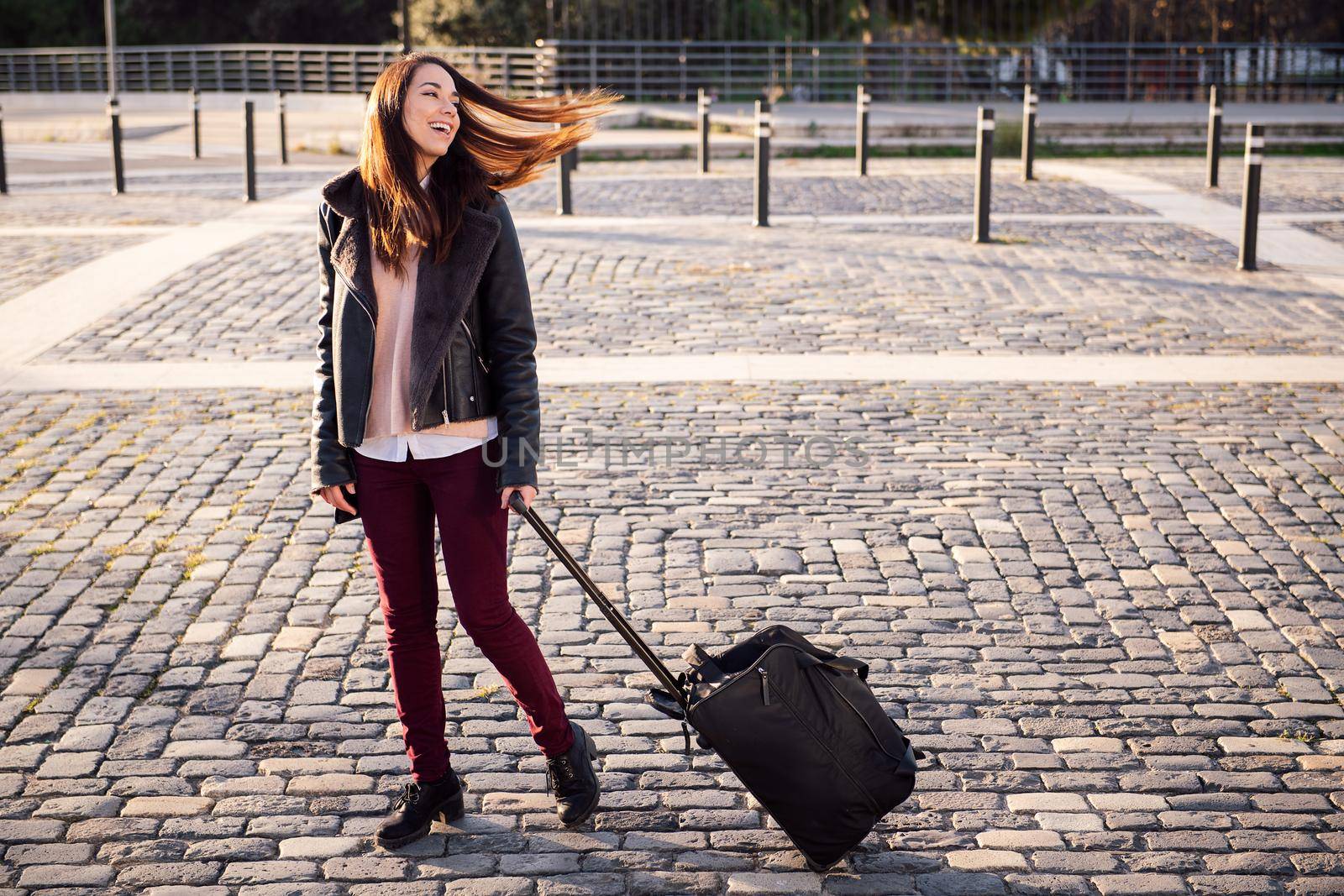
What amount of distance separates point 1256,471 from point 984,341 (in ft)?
8.88

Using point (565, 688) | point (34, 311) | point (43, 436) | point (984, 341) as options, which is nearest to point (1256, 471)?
point (984, 341)

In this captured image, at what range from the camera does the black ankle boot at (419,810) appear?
375 cm

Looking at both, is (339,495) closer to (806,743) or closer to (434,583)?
(434,583)

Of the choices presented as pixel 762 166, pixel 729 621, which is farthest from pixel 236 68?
pixel 729 621

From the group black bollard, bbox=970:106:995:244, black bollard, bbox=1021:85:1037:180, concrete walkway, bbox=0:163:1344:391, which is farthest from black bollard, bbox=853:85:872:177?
concrete walkway, bbox=0:163:1344:391

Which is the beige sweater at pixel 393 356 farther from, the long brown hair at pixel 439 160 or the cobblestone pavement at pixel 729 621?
the cobblestone pavement at pixel 729 621

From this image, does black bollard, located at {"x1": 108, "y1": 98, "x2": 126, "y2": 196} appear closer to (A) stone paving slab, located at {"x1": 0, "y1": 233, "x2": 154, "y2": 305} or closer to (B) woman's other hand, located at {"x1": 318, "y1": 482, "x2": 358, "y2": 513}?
(A) stone paving slab, located at {"x1": 0, "y1": 233, "x2": 154, "y2": 305}

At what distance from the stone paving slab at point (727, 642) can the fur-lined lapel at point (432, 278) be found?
124 centimetres

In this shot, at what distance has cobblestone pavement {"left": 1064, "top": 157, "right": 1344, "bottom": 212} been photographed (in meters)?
15.1

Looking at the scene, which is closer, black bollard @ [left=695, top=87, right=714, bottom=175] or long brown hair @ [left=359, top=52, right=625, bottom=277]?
long brown hair @ [left=359, top=52, right=625, bottom=277]

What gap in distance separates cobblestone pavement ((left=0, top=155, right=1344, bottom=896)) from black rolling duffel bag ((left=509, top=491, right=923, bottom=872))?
0.47ft

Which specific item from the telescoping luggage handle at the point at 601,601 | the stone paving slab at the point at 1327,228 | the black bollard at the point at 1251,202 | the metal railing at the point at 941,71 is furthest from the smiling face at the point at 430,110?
the metal railing at the point at 941,71

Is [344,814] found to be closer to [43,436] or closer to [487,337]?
[487,337]

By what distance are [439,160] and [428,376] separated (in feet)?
1.86
